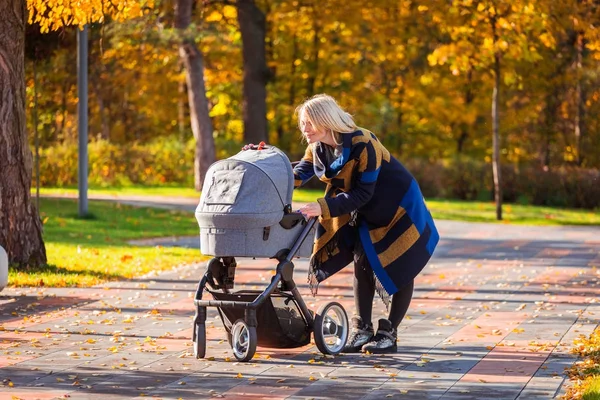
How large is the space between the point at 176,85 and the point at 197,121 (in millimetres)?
14189

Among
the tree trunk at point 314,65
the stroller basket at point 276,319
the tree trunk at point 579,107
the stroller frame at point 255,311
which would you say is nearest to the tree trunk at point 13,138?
the stroller frame at point 255,311

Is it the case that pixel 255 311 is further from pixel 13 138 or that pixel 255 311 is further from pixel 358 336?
pixel 13 138

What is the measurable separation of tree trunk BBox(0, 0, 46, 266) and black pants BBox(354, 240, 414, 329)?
4864mm

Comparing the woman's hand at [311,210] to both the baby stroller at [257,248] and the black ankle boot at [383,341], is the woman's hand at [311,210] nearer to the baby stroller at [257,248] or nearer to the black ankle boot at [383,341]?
the baby stroller at [257,248]

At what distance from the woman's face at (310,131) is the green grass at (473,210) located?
14.4 metres

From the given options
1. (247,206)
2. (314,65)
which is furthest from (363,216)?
(314,65)

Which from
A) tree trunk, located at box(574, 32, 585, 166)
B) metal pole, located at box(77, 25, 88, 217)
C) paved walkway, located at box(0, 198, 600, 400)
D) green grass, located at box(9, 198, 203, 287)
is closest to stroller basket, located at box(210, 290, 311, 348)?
paved walkway, located at box(0, 198, 600, 400)

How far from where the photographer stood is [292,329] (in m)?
7.70

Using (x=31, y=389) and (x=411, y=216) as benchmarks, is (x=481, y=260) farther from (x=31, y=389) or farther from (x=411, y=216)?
(x=31, y=389)

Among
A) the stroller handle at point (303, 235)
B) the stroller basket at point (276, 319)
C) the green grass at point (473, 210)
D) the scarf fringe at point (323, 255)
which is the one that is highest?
the stroller handle at point (303, 235)

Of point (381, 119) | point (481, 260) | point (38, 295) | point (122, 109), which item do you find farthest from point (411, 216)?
point (122, 109)

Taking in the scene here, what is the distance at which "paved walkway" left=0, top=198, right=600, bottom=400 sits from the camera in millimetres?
6598

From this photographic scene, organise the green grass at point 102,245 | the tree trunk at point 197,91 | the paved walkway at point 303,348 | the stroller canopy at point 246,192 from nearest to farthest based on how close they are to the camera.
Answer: the paved walkway at point 303,348, the stroller canopy at point 246,192, the green grass at point 102,245, the tree trunk at point 197,91

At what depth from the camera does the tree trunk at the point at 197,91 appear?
25516 millimetres
